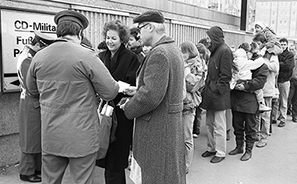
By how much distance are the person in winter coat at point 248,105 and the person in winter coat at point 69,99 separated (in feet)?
9.60

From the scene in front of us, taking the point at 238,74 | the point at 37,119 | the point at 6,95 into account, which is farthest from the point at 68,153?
the point at 238,74

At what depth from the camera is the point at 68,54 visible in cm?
251

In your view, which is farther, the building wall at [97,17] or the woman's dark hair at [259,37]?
the woman's dark hair at [259,37]

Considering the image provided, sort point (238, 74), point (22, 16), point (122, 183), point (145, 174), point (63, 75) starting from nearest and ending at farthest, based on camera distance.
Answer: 1. point (63, 75)
2. point (145, 174)
3. point (122, 183)
4. point (22, 16)
5. point (238, 74)

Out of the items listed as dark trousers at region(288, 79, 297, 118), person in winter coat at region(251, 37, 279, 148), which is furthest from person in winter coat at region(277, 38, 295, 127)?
person in winter coat at region(251, 37, 279, 148)

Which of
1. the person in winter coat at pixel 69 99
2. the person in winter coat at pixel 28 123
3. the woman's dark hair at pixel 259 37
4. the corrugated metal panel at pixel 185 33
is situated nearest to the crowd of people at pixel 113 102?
the person in winter coat at pixel 69 99

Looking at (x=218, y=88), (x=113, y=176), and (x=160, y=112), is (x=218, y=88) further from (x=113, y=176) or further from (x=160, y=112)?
(x=160, y=112)

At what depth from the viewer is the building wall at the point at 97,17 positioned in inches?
177

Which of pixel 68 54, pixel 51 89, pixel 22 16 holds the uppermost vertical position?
pixel 22 16

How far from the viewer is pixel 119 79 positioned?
3.23 m

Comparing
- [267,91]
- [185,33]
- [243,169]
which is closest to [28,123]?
[243,169]

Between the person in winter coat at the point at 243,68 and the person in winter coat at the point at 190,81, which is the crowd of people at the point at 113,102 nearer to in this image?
the person in winter coat at the point at 190,81

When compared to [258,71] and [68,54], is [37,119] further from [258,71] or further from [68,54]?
[258,71]

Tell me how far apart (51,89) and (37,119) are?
5.34ft
